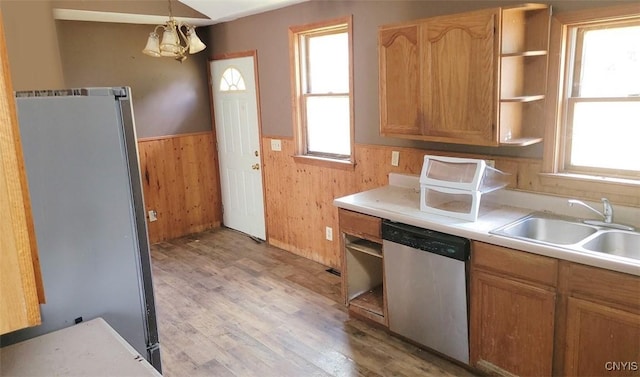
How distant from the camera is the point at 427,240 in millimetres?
2631

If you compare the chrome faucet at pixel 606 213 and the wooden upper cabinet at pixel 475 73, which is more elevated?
the wooden upper cabinet at pixel 475 73

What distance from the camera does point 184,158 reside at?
5.24m

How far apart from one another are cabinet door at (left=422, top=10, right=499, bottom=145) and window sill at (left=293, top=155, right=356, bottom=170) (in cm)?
112

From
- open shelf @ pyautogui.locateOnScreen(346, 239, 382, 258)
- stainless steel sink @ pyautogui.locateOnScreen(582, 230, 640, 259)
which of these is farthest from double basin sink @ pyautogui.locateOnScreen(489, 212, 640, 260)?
open shelf @ pyautogui.locateOnScreen(346, 239, 382, 258)

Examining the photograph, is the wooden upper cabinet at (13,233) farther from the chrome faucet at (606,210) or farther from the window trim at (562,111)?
the window trim at (562,111)

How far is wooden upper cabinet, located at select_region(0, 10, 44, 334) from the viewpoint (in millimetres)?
576

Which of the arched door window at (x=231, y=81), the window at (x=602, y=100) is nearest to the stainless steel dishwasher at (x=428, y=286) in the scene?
the window at (x=602, y=100)

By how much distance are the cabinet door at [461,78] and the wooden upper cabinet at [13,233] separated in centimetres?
239

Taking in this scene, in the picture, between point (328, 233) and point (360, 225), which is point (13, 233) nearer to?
point (360, 225)

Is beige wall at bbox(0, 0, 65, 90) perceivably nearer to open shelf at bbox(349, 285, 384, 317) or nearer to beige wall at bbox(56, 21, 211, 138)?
open shelf at bbox(349, 285, 384, 317)

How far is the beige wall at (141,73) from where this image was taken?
14.4 ft

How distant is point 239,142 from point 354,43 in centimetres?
201

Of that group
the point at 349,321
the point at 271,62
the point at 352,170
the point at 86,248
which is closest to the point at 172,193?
the point at 271,62

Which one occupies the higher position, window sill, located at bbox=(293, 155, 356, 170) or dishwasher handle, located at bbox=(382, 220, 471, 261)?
window sill, located at bbox=(293, 155, 356, 170)
